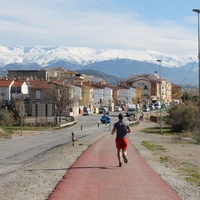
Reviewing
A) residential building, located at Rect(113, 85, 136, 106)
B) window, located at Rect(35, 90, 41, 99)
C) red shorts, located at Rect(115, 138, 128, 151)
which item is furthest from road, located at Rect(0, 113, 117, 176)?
residential building, located at Rect(113, 85, 136, 106)

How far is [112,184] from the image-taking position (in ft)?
38.3

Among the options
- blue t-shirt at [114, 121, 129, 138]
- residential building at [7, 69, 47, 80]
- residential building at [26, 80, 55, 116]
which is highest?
residential building at [7, 69, 47, 80]

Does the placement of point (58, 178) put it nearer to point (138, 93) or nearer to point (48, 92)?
point (48, 92)

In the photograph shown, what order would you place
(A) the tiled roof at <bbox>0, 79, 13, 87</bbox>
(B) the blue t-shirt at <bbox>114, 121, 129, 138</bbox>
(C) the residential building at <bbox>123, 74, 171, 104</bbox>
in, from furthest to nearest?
(C) the residential building at <bbox>123, 74, 171, 104</bbox>, (A) the tiled roof at <bbox>0, 79, 13, 87</bbox>, (B) the blue t-shirt at <bbox>114, 121, 129, 138</bbox>

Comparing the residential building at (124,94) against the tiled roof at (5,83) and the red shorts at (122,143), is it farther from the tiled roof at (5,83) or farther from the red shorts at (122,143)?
the red shorts at (122,143)

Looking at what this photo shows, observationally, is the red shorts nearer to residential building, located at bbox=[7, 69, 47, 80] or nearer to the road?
the road

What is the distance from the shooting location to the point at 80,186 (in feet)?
37.1

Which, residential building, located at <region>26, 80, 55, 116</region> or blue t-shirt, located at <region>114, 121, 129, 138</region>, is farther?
residential building, located at <region>26, 80, 55, 116</region>

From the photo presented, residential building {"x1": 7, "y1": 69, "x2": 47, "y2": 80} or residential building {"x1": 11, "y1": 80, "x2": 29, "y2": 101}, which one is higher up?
residential building {"x1": 7, "y1": 69, "x2": 47, "y2": 80}

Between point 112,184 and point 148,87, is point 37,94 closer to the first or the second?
point 112,184

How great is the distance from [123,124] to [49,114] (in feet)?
203

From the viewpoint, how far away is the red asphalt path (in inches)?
403

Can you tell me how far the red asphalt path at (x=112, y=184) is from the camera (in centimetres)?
1023

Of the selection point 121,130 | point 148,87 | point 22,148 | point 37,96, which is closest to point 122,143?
point 121,130
